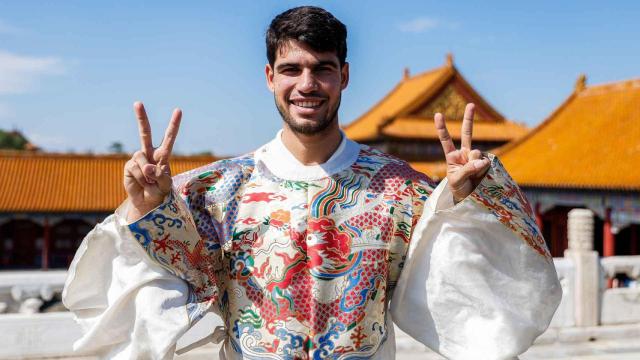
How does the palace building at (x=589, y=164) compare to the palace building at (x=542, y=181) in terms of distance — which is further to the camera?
the palace building at (x=542, y=181)

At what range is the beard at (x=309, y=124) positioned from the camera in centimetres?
193

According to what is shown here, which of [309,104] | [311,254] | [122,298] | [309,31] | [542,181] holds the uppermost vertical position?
[309,31]

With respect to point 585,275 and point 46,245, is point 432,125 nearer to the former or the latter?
point 46,245

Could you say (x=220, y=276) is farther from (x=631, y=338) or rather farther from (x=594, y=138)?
(x=594, y=138)

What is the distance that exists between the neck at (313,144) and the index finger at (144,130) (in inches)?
18.5

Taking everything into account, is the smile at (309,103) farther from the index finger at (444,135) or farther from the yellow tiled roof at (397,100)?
the yellow tiled roof at (397,100)

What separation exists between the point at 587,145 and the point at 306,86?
14.4 metres

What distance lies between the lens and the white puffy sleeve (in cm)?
180

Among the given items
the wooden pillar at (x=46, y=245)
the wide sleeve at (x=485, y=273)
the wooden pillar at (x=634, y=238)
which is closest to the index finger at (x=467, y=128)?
the wide sleeve at (x=485, y=273)

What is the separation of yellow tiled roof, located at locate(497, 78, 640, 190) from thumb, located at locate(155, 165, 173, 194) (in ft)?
39.5

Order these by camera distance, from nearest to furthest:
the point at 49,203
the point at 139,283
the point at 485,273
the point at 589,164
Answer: the point at 139,283
the point at 485,273
the point at 589,164
the point at 49,203

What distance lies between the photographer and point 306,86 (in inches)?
73.5

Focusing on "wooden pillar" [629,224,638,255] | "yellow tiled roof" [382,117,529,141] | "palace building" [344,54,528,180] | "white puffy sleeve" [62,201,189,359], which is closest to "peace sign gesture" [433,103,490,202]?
"white puffy sleeve" [62,201,189,359]

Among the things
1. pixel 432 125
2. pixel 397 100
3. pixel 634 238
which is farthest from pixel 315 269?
pixel 397 100
